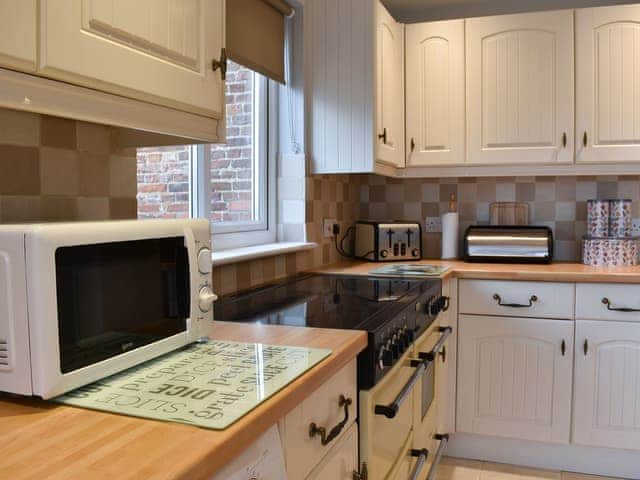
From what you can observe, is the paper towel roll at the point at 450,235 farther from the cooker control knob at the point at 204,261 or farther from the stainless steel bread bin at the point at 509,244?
the cooker control knob at the point at 204,261

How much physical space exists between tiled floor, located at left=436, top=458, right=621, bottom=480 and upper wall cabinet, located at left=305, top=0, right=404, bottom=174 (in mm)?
1315

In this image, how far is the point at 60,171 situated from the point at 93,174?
3.9 inches

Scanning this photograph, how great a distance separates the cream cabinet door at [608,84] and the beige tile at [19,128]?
90.9 inches

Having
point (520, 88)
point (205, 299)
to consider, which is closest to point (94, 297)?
point (205, 299)

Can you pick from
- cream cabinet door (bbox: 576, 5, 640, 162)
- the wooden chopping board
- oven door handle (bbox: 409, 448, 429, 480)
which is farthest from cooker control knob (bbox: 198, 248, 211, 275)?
the wooden chopping board

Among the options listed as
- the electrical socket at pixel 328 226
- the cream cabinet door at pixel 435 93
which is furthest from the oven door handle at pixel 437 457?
the cream cabinet door at pixel 435 93

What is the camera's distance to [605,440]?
2.53 metres

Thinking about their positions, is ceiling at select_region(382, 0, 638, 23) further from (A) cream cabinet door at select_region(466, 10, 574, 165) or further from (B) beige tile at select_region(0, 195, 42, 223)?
(B) beige tile at select_region(0, 195, 42, 223)

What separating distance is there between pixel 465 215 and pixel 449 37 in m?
0.90

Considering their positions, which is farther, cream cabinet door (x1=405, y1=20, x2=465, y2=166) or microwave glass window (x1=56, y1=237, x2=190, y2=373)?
cream cabinet door (x1=405, y1=20, x2=465, y2=166)

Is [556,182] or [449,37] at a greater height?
[449,37]

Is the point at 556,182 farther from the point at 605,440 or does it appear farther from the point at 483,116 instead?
the point at 605,440

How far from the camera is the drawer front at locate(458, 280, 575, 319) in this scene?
2531mm

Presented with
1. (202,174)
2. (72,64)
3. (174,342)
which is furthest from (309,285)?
(72,64)
